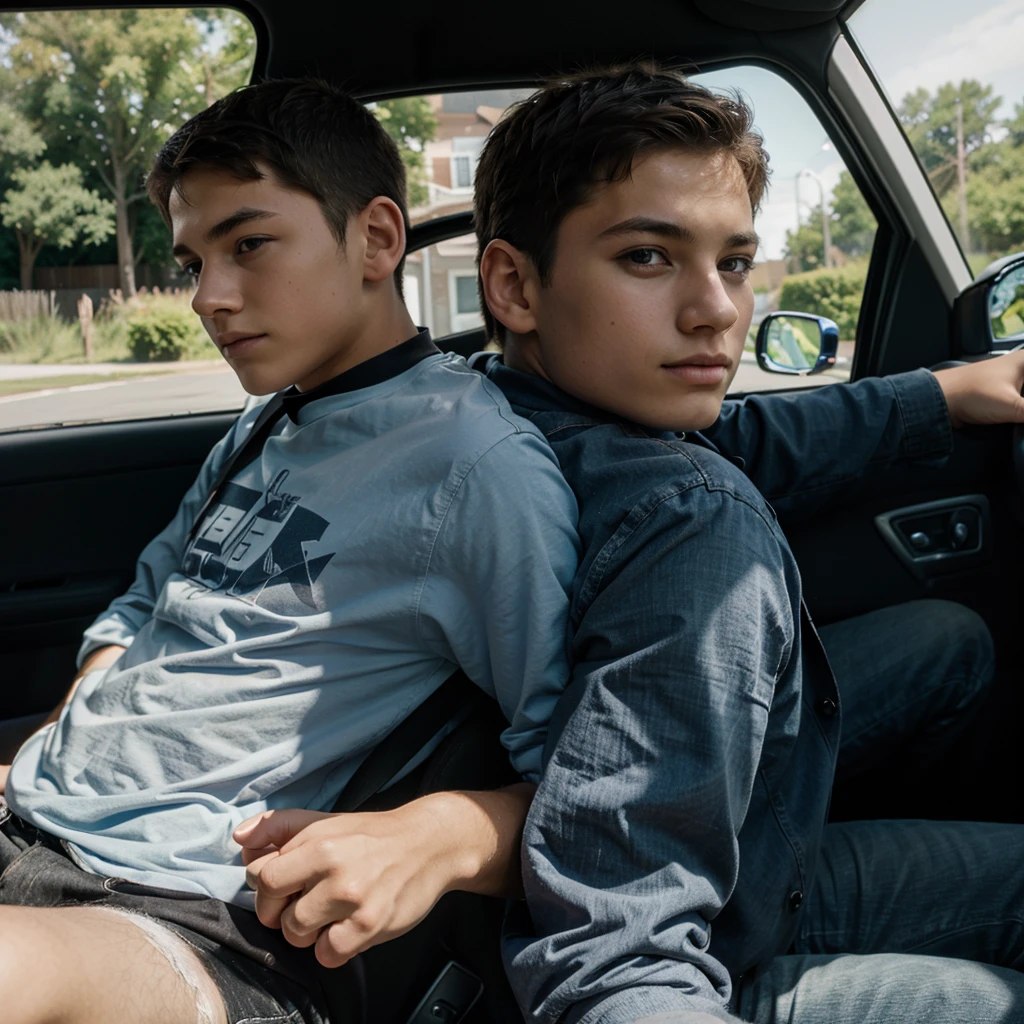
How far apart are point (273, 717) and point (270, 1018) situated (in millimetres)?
345

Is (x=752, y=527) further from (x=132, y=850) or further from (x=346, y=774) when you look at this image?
(x=132, y=850)

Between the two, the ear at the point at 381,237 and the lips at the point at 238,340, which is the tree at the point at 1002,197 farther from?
the lips at the point at 238,340

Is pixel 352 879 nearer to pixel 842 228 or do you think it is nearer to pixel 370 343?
pixel 370 343

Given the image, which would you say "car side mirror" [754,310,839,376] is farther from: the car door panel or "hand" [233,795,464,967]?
"hand" [233,795,464,967]

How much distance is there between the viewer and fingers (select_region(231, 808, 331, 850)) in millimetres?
1173

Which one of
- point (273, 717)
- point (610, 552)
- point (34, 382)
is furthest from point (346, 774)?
point (34, 382)

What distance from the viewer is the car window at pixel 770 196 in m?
2.32

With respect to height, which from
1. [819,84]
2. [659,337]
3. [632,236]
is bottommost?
[659,337]

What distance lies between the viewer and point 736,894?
1242 millimetres

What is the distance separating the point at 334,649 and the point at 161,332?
397 cm

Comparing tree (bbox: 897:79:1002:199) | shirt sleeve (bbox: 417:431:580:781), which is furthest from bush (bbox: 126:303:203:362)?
tree (bbox: 897:79:1002:199)

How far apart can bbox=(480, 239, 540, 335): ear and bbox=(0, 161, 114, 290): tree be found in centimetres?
325

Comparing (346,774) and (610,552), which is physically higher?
(610,552)

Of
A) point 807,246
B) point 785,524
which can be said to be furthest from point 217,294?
point 807,246
